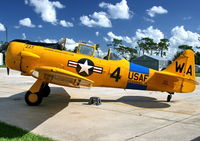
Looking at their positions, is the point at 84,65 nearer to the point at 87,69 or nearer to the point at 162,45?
the point at 87,69

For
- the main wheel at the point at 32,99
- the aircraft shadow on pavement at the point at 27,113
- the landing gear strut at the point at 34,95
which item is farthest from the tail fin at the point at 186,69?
the main wheel at the point at 32,99

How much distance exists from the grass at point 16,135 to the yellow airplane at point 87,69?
2303mm

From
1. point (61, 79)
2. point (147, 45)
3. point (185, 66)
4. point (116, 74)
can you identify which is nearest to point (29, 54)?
point (61, 79)

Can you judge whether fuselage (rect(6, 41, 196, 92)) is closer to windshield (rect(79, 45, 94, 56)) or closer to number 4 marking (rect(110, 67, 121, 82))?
number 4 marking (rect(110, 67, 121, 82))

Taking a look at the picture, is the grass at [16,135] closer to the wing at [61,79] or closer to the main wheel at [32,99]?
the wing at [61,79]

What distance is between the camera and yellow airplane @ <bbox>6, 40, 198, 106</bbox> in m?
7.34

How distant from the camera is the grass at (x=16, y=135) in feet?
13.4

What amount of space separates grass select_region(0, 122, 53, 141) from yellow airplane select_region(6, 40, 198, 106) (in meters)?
2.30

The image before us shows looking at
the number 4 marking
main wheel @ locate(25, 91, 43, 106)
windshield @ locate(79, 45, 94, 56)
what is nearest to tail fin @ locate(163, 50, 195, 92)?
the number 4 marking

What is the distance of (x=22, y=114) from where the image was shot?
614 centimetres

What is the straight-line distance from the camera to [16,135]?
428cm

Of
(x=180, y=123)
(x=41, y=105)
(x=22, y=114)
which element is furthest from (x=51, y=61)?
(x=180, y=123)

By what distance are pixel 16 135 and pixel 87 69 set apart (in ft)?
13.4

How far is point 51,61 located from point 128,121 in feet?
12.1
